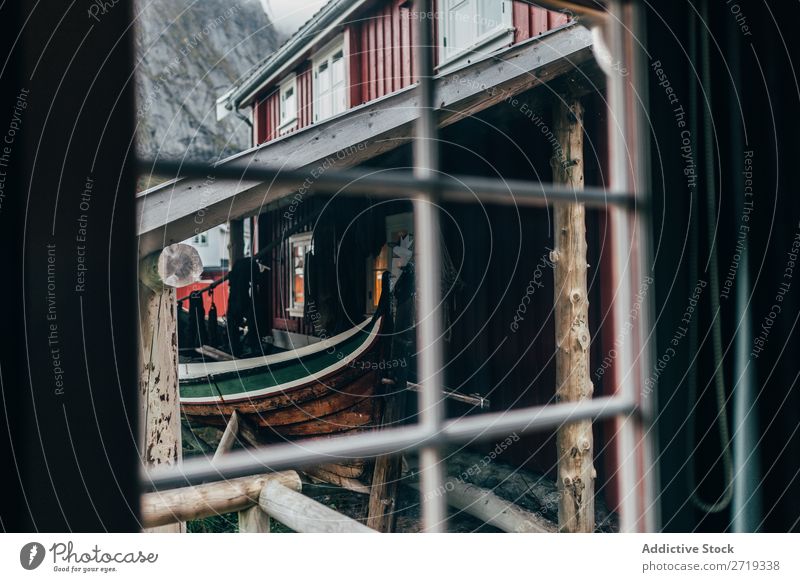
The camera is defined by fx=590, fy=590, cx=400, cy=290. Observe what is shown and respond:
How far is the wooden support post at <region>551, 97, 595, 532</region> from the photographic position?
1.17 m

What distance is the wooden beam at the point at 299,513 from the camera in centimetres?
76

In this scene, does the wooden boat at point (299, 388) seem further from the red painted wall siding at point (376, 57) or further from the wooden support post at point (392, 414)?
the red painted wall siding at point (376, 57)

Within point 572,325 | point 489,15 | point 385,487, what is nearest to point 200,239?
point 385,487

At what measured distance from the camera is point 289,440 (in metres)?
0.86

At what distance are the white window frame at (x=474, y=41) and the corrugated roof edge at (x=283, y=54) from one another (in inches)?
5.7

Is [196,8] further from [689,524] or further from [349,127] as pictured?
[689,524]

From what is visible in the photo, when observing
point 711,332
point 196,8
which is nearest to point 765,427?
point 711,332

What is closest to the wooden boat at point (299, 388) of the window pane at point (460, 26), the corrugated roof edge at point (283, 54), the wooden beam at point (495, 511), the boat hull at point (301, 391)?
the boat hull at point (301, 391)

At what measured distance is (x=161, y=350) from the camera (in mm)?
686

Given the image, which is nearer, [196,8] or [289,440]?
[196,8]

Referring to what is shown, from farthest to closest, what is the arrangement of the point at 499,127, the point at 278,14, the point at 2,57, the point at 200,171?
the point at 499,127, the point at 278,14, the point at 200,171, the point at 2,57

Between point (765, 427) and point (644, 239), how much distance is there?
0.32 meters

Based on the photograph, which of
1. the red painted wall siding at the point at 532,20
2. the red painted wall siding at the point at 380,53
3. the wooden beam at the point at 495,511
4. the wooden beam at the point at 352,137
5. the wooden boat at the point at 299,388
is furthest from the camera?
the wooden beam at the point at 495,511
